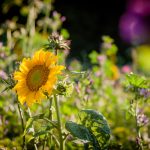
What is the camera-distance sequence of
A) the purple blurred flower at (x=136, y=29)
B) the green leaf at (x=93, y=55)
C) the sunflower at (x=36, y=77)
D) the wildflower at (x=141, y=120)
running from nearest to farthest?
the sunflower at (x=36, y=77)
the wildflower at (x=141, y=120)
the purple blurred flower at (x=136, y=29)
the green leaf at (x=93, y=55)

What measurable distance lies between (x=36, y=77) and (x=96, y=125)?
29 cm

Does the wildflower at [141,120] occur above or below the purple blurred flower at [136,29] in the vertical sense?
below

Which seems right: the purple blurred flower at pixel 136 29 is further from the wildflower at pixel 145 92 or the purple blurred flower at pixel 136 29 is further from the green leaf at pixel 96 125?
the green leaf at pixel 96 125

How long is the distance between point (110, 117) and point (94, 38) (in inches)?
202

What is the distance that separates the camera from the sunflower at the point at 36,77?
1785mm

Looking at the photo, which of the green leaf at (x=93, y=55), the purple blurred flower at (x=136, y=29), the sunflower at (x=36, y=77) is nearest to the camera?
the sunflower at (x=36, y=77)

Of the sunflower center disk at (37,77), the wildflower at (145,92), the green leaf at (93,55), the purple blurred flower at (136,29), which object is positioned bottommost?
the wildflower at (145,92)

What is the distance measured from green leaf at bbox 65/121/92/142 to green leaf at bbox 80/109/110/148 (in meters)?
0.05

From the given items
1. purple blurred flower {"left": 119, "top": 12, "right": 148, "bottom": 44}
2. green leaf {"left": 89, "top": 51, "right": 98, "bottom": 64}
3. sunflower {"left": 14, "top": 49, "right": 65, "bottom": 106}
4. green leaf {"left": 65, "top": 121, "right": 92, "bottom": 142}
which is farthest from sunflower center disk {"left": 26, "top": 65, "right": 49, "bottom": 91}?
green leaf {"left": 89, "top": 51, "right": 98, "bottom": 64}

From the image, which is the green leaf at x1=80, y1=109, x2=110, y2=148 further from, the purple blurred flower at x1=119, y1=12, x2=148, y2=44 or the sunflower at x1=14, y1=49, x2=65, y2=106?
the purple blurred flower at x1=119, y1=12, x2=148, y2=44

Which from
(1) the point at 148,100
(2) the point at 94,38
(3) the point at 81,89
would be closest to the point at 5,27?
(3) the point at 81,89

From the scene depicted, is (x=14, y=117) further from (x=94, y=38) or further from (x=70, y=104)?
A: (x=94, y=38)

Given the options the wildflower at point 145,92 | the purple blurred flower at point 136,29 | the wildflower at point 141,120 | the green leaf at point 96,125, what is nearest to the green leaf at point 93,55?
the purple blurred flower at point 136,29

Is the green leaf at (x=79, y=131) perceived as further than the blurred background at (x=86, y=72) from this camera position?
No
